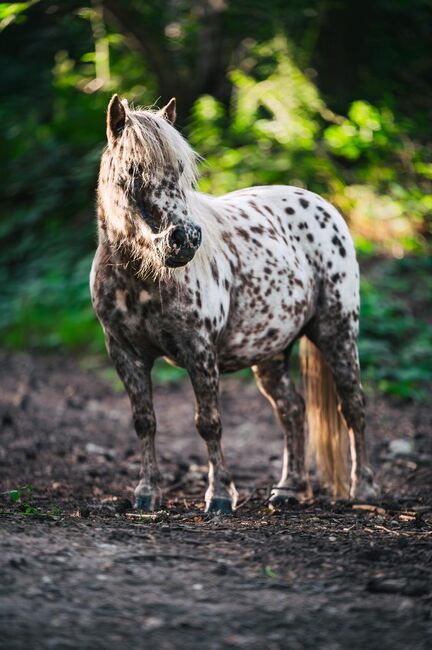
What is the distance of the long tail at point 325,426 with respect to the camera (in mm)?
5590

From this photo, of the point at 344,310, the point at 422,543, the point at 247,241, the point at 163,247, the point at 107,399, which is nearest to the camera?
the point at 422,543

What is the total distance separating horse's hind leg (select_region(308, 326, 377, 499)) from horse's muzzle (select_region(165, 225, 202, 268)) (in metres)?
1.55

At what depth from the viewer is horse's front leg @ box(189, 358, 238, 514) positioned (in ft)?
15.1

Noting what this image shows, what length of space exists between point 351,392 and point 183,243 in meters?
1.91

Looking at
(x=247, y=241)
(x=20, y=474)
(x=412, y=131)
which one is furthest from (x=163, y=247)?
(x=412, y=131)

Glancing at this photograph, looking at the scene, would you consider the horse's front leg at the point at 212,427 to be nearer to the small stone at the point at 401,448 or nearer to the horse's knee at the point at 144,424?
the horse's knee at the point at 144,424

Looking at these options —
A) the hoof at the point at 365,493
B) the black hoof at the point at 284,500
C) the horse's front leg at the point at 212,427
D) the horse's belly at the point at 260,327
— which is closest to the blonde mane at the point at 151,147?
the horse's belly at the point at 260,327

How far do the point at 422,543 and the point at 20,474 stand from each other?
3.11 meters

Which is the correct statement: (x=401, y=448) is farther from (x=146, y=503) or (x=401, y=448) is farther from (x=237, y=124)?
(x=237, y=124)

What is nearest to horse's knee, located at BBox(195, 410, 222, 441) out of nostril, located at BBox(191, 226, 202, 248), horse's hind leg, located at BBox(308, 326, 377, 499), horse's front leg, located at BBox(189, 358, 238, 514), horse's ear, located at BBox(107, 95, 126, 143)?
horse's front leg, located at BBox(189, 358, 238, 514)

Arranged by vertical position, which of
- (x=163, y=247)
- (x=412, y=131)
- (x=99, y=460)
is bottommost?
(x=99, y=460)

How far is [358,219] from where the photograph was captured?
11.1 meters

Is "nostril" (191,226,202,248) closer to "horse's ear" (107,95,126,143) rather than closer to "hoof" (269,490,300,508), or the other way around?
"horse's ear" (107,95,126,143)

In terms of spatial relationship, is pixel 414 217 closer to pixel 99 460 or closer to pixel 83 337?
pixel 83 337
